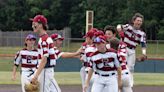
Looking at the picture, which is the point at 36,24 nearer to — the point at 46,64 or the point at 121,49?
the point at 46,64

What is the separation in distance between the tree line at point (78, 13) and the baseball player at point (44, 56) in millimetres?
56020

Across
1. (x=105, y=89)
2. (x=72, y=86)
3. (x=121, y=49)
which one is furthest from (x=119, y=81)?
(x=72, y=86)

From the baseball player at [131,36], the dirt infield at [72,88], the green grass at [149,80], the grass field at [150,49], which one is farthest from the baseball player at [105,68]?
the grass field at [150,49]

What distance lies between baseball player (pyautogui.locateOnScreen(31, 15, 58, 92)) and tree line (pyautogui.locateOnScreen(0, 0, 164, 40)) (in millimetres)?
56020

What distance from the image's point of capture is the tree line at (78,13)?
6706cm

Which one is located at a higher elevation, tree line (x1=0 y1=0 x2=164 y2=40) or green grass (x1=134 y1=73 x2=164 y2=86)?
tree line (x1=0 y1=0 x2=164 y2=40)

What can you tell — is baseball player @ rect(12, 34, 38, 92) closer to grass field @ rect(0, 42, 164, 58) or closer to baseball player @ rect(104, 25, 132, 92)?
→ baseball player @ rect(104, 25, 132, 92)

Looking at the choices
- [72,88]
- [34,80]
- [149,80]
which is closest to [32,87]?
[34,80]

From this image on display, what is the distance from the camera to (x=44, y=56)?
9781 mm

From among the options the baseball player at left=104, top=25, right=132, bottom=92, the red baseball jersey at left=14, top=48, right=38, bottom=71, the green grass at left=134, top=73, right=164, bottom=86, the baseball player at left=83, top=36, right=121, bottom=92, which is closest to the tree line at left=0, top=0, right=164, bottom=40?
the green grass at left=134, top=73, right=164, bottom=86

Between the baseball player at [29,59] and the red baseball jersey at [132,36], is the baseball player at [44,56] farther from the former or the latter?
the red baseball jersey at [132,36]

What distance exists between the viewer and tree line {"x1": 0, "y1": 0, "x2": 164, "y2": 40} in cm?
6706

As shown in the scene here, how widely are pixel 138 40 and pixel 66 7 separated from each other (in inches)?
2581

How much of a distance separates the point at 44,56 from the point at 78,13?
6672 cm
